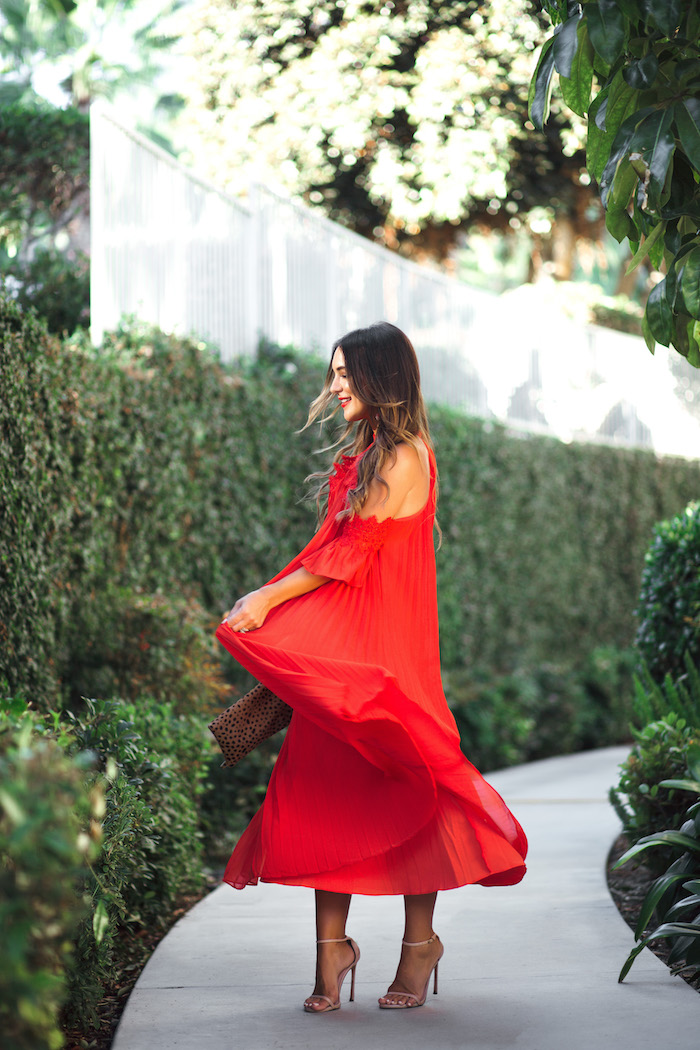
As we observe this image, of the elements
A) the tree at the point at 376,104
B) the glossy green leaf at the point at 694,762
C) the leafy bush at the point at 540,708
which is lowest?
the leafy bush at the point at 540,708

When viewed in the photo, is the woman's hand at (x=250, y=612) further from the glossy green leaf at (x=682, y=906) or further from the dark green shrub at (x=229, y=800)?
the dark green shrub at (x=229, y=800)

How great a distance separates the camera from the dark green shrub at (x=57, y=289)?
6758mm

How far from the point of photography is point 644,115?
304 cm

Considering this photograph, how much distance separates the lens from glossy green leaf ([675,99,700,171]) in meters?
2.91

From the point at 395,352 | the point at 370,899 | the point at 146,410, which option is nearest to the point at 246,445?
the point at 146,410

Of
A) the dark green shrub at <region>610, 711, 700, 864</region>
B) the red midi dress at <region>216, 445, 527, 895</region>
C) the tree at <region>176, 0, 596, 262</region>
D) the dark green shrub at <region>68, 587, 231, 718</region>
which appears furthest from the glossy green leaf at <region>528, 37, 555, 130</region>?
the tree at <region>176, 0, 596, 262</region>

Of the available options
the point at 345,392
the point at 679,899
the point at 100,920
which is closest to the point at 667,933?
the point at 679,899

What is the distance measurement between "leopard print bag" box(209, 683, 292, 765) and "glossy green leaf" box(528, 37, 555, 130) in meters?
1.83

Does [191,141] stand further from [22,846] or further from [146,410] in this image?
[22,846]

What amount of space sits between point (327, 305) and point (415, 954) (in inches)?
269

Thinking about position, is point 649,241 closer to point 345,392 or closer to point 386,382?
point 386,382

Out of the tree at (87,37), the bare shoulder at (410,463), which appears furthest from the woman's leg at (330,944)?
the tree at (87,37)

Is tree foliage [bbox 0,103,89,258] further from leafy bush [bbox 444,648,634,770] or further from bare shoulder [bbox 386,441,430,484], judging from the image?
leafy bush [bbox 444,648,634,770]

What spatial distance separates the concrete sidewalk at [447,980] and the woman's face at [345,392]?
177 cm
